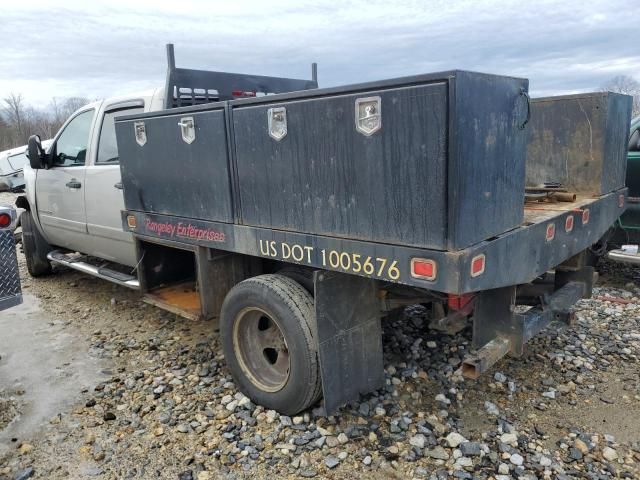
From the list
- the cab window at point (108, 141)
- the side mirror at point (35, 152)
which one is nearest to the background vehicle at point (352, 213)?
the cab window at point (108, 141)

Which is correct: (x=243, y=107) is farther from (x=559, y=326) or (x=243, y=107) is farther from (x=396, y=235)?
(x=559, y=326)

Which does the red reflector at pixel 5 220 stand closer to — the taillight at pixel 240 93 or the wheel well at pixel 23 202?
the taillight at pixel 240 93

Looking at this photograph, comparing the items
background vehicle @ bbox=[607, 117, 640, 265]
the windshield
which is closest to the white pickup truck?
background vehicle @ bbox=[607, 117, 640, 265]

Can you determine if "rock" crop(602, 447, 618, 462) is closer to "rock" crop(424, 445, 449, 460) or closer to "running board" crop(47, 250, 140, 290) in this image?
"rock" crop(424, 445, 449, 460)

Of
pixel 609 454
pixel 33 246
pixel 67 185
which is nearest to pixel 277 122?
pixel 609 454

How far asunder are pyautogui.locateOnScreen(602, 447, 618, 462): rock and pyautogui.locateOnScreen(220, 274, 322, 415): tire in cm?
155

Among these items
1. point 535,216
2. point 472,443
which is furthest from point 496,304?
point 472,443

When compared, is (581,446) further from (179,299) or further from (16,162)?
(16,162)

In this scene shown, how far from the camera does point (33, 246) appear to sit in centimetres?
666

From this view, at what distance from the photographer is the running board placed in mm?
4771

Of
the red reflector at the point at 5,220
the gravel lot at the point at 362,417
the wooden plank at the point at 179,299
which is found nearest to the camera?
the gravel lot at the point at 362,417

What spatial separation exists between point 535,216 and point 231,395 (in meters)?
2.23

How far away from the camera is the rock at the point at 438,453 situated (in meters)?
2.90

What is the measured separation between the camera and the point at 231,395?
143 inches
